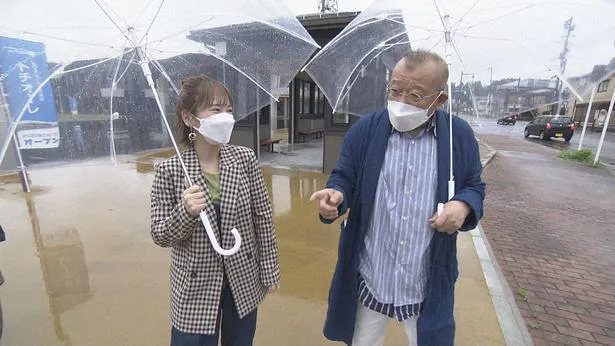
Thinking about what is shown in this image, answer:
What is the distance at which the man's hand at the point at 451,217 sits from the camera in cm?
135

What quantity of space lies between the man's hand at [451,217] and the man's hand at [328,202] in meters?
0.40

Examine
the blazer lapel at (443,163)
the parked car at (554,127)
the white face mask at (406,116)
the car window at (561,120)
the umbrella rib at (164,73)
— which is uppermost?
the umbrella rib at (164,73)

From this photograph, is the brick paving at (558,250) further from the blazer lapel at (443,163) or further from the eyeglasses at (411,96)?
the eyeglasses at (411,96)

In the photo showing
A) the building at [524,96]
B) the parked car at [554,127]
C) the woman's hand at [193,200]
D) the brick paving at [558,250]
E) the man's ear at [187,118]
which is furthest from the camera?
the parked car at [554,127]

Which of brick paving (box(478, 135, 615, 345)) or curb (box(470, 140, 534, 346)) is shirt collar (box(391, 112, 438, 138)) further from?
brick paving (box(478, 135, 615, 345))

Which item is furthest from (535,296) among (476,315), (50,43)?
(50,43)

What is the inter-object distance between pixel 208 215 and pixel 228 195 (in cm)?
12

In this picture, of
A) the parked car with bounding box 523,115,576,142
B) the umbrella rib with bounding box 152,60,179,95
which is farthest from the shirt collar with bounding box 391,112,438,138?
the parked car with bounding box 523,115,576,142

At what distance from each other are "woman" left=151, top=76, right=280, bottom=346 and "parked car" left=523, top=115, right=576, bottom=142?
21.1m

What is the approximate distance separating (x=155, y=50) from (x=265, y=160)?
696 centimetres

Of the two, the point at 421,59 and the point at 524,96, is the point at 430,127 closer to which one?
the point at 421,59

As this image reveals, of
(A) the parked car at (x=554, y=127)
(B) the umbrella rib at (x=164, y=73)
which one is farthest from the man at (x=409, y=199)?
(A) the parked car at (x=554, y=127)

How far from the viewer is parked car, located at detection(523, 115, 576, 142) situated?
18375 millimetres

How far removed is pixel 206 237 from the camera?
5.08ft
